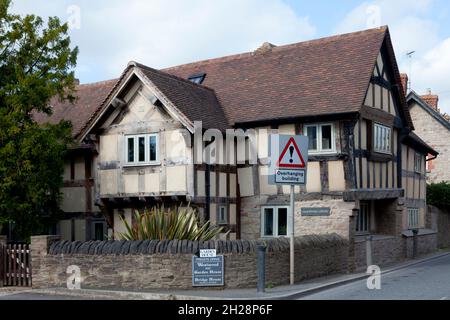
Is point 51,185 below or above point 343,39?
below

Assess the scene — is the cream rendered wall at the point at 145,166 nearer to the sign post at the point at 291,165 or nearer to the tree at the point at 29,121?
the tree at the point at 29,121

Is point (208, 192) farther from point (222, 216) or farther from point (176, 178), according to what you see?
point (222, 216)

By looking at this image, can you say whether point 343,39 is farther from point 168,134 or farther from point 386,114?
point 168,134

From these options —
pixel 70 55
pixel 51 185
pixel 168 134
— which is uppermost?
pixel 70 55

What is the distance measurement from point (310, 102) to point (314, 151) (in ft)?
5.49

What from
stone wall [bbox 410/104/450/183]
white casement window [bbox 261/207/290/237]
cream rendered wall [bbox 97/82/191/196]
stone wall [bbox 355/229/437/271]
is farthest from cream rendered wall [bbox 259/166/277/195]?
stone wall [bbox 410/104/450/183]

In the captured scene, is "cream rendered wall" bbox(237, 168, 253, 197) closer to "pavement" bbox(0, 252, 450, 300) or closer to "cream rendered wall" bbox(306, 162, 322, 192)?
"cream rendered wall" bbox(306, 162, 322, 192)

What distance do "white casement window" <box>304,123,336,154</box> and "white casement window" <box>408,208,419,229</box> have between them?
8406 mm

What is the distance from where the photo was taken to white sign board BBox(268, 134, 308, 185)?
52.0 ft

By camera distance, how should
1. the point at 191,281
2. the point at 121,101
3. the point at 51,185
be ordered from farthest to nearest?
the point at 121,101 → the point at 51,185 → the point at 191,281

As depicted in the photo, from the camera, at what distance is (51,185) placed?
65.3 feet

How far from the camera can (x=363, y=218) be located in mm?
23562

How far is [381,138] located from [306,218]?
437cm
